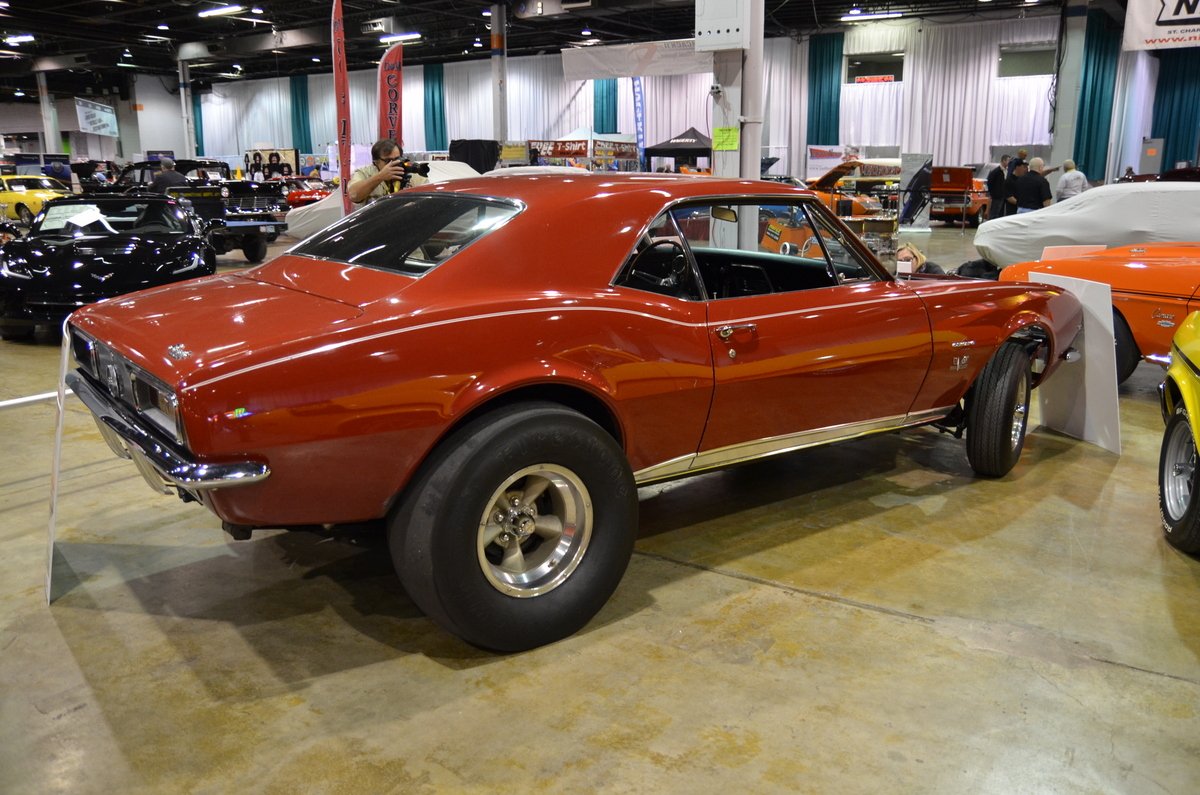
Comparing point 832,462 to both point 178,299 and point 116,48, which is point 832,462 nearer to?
point 178,299

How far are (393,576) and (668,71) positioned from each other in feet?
51.2

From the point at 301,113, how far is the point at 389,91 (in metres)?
34.0

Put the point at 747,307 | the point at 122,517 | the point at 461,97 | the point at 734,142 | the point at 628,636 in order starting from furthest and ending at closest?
the point at 461,97 < the point at 734,142 < the point at 122,517 < the point at 747,307 < the point at 628,636

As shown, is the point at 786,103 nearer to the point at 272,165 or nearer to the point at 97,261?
the point at 272,165

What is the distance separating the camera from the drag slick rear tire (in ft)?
8.25

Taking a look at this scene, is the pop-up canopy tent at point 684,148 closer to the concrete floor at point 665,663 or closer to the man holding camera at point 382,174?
the man holding camera at point 382,174

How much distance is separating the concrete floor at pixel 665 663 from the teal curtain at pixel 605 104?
31.0 metres

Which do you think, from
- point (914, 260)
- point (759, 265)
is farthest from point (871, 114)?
point (759, 265)

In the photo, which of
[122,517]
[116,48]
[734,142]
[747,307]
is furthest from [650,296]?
[116,48]

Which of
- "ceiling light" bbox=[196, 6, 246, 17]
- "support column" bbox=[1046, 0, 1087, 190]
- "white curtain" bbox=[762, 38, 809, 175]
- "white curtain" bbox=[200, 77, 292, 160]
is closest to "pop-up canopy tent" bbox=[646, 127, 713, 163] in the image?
"support column" bbox=[1046, 0, 1087, 190]

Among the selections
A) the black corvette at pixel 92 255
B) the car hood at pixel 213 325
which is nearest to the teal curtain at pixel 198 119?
the black corvette at pixel 92 255

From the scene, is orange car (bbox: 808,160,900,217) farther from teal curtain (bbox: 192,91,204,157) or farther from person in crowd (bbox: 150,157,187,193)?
teal curtain (bbox: 192,91,204,157)

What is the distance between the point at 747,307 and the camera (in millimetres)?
3256

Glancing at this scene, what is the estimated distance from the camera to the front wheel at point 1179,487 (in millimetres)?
3473
